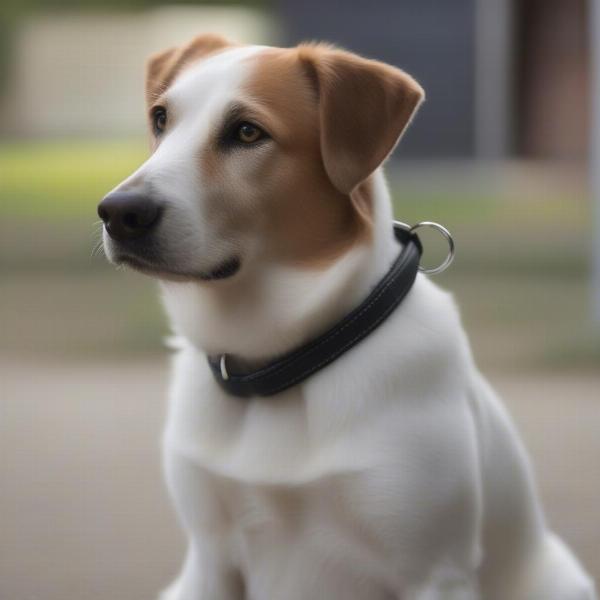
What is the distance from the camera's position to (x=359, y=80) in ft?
5.83

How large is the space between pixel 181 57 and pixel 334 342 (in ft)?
1.89

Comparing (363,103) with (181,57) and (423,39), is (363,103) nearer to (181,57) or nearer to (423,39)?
(181,57)

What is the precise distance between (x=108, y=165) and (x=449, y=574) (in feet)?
43.3

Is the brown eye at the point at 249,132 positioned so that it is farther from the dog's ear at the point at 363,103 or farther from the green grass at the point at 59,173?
the green grass at the point at 59,173

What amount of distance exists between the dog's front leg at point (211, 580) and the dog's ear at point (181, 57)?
79 centimetres

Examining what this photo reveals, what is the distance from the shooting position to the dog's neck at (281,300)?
1.77m

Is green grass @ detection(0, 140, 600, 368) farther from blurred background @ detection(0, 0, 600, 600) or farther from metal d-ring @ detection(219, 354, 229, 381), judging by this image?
metal d-ring @ detection(219, 354, 229, 381)

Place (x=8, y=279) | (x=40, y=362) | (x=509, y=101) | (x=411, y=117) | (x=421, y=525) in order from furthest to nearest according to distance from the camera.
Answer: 1. (x=509, y=101)
2. (x=8, y=279)
3. (x=40, y=362)
4. (x=411, y=117)
5. (x=421, y=525)

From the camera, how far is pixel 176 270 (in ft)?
5.46

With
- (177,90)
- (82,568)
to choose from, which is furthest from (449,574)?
(82,568)

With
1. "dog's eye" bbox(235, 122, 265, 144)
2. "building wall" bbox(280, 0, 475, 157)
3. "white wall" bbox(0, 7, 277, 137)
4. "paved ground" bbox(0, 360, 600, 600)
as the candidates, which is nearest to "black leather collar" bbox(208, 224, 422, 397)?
"dog's eye" bbox(235, 122, 265, 144)

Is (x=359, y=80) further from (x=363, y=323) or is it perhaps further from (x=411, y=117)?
(x=363, y=323)


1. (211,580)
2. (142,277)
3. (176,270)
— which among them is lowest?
(142,277)

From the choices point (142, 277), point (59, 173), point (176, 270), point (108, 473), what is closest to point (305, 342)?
point (176, 270)
